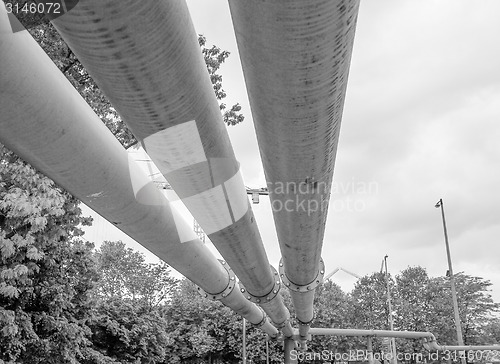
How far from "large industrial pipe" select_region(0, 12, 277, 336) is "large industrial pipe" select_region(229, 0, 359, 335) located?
1.35 feet

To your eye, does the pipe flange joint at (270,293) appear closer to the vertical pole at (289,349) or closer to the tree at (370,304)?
the vertical pole at (289,349)

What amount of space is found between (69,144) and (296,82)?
565 mm

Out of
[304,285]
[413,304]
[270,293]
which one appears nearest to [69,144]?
[304,285]

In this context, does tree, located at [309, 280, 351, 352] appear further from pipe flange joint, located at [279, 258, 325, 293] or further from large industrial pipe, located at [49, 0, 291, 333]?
large industrial pipe, located at [49, 0, 291, 333]

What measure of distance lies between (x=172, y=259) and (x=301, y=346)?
7.30 m

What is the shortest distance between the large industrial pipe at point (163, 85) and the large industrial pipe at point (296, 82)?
125 millimetres

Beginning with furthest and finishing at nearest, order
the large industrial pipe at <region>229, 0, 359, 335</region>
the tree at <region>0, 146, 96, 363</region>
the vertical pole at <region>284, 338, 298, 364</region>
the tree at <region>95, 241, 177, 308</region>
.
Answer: the tree at <region>95, 241, 177, 308</region> < the vertical pole at <region>284, 338, 298, 364</region> < the tree at <region>0, 146, 96, 363</region> < the large industrial pipe at <region>229, 0, 359, 335</region>

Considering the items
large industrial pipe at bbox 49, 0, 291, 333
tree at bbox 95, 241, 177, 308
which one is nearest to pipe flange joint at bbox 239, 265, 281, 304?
large industrial pipe at bbox 49, 0, 291, 333

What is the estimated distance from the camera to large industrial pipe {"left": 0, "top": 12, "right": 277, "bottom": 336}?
2.90ft

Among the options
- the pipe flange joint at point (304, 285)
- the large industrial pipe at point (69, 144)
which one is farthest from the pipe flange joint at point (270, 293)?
the large industrial pipe at point (69, 144)

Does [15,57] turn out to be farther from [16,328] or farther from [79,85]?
[16,328]

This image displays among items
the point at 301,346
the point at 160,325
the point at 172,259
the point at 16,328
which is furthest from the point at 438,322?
the point at 172,259

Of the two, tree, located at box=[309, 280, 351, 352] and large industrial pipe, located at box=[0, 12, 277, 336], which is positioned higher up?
tree, located at box=[309, 280, 351, 352]

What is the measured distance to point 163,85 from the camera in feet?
3.26
